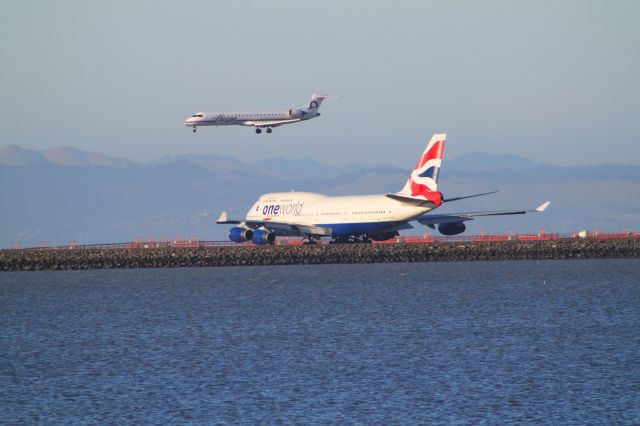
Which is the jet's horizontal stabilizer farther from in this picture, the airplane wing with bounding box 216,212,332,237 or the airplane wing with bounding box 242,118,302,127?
the airplane wing with bounding box 242,118,302,127

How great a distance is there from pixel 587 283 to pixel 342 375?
47.3 meters

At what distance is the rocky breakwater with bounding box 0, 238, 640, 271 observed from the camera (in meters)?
99.6

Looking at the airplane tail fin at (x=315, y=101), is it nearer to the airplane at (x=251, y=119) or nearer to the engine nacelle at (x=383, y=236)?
the airplane at (x=251, y=119)

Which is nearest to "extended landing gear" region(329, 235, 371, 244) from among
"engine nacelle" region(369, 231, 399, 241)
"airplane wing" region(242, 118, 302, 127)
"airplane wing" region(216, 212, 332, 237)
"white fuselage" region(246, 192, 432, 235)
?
"engine nacelle" region(369, 231, 399, 241)

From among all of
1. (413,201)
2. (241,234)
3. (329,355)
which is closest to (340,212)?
(413,201)

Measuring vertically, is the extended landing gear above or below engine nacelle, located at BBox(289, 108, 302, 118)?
below

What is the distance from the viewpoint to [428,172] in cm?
9356

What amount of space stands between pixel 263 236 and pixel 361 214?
1128cm

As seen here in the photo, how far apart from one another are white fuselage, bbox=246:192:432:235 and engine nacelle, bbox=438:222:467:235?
15.6 ft

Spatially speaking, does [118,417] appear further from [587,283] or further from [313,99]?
[313,99]

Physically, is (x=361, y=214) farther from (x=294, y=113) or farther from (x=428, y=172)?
(x=294, y=113)

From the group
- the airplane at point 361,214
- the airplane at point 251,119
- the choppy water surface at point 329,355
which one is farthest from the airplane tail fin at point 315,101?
the choppy water surface at point 329,355

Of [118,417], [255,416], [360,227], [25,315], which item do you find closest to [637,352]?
[255,416]

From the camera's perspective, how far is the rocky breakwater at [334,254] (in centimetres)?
9962
